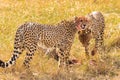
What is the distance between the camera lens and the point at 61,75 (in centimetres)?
973

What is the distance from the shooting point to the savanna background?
9766 millimetres

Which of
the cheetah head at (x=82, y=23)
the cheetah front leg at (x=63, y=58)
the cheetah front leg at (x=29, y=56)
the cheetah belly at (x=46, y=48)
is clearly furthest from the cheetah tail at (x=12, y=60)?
the cheetah head at (x=82, y=23)

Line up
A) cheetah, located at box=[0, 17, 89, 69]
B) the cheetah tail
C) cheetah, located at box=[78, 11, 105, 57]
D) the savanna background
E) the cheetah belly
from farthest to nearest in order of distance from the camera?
1. cheetah, located at box=[78, 11, 105, 57]
2. the cheetah belly
3. the savanna background
4. cheetah, located at box=[0, 17, 89, 69]
5. the cheetah tail

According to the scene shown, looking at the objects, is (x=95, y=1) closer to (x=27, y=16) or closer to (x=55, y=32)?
(x=27, y=16)

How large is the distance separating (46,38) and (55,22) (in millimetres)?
4863

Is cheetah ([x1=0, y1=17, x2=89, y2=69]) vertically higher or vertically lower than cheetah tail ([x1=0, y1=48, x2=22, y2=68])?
higher

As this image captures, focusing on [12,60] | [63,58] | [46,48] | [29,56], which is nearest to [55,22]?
[46,48]

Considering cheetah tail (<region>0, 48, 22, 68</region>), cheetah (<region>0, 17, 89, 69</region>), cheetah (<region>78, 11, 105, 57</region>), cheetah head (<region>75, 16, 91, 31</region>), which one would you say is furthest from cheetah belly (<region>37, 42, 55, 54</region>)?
cheetah (<region>78, 11, 105, 57</region>)

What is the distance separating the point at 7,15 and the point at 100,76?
6143mm

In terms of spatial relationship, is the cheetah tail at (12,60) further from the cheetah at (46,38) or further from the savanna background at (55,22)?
the savanna background at (55,22)

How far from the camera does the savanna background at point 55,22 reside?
32.0ft

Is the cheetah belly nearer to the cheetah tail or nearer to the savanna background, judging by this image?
the savanna background

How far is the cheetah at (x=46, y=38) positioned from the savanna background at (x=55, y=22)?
0.28m

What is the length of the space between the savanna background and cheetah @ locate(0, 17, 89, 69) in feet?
0.92
